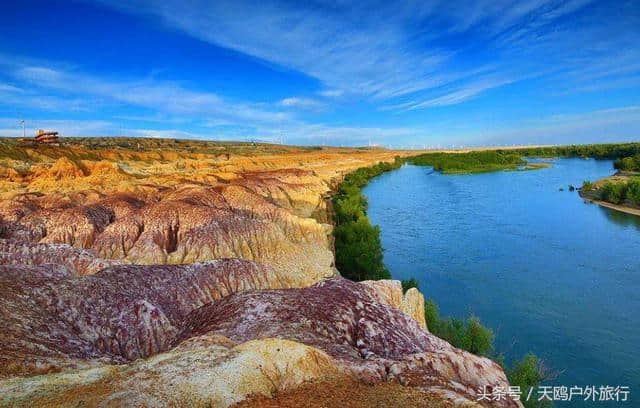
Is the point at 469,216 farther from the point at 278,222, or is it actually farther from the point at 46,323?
the point at 46,323

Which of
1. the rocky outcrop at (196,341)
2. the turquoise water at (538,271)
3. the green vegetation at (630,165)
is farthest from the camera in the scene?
the green vegetation at (630,165)

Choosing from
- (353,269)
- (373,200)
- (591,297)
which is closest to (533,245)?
(591,297)

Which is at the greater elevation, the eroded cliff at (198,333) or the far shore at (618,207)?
→ the eroded cliff at (198,333)

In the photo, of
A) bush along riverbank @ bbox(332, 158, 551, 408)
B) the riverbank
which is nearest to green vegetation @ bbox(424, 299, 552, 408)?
bush along riverbank @ bbox(332, 158, 551, 408)

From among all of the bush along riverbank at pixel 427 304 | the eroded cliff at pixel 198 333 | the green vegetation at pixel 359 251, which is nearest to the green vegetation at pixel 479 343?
the bush along riverbank at pixel 427 304

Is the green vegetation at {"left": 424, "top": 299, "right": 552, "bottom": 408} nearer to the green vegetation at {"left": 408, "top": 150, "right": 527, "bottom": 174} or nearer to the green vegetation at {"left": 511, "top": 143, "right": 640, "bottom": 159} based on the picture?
the green vegetation at {"left": 408, "top": 150, "right": 527, "bottom": 174}

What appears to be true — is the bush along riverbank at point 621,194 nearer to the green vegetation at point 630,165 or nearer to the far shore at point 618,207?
the far shore at point 618,207
